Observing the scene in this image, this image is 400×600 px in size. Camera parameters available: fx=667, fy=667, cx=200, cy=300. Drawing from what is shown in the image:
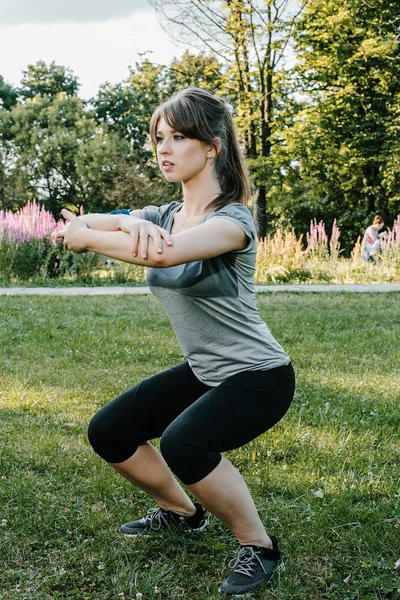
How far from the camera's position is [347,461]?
3510mm

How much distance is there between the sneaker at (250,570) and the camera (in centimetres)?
239

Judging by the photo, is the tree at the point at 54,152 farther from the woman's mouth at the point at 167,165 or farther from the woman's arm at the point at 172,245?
the woman's arm at the point at 172,245

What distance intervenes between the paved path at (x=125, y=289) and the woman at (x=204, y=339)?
8511 mm

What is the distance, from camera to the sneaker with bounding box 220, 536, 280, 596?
2.39 metres

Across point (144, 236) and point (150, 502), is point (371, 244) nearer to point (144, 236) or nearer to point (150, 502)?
point (150, 502)

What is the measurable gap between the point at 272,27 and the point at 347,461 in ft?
56.5

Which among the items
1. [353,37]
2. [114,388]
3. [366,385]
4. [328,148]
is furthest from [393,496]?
[353,37]

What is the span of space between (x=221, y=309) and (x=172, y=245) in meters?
0.38

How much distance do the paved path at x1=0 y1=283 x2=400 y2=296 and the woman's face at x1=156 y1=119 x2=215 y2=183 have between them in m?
8.63

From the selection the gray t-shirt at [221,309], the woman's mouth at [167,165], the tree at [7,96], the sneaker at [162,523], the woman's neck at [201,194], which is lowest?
the sneaker at [162,523]

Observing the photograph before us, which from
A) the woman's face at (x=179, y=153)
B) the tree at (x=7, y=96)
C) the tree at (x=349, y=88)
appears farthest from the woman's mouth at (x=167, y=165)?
the tree at (x=7, y=96)

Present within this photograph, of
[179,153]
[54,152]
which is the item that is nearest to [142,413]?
[179,153]

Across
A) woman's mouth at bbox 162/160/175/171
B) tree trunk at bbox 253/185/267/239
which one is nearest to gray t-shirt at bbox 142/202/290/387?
woman's mouth at bbox 162/160/175/171

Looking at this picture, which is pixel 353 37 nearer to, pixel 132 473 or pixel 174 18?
pixel 174 18
